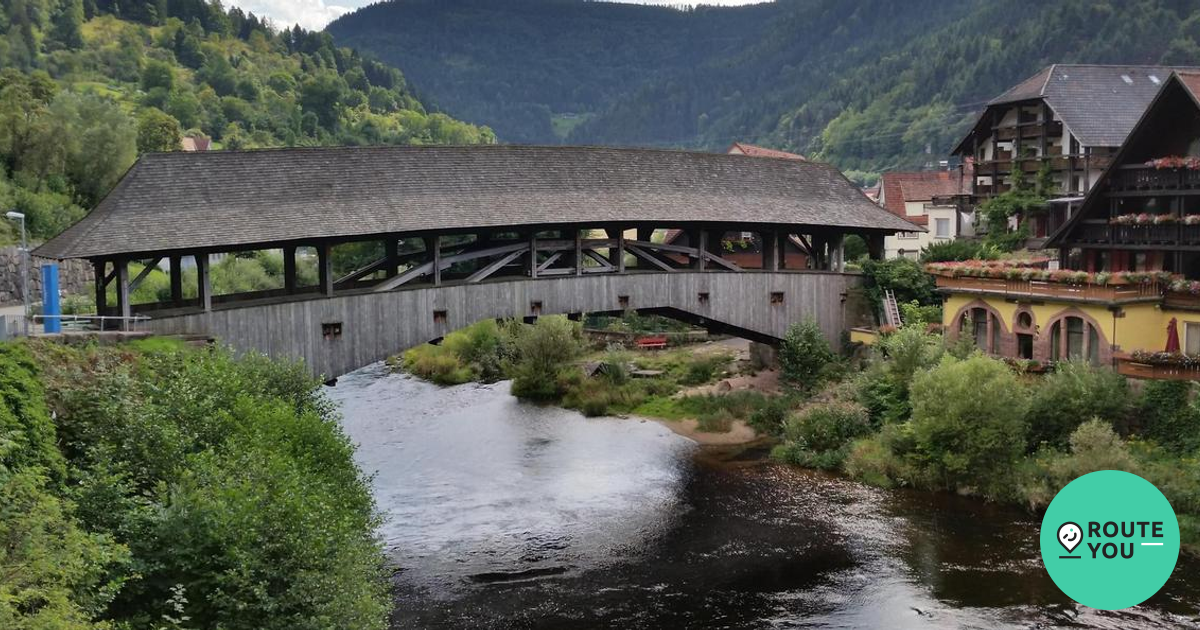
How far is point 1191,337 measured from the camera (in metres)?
29.7

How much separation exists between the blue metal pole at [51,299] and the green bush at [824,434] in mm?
18558

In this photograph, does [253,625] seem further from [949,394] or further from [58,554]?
[949,394]

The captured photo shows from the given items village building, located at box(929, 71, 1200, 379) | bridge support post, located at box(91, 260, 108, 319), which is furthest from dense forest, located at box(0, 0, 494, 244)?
village building, located at box(929, 71, 1200, 379)

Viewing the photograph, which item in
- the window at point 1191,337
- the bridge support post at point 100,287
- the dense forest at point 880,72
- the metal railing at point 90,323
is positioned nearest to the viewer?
the metal railing at point 90,323

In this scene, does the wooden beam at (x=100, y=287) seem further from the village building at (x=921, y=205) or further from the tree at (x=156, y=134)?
the tree at (x=156, y=134)

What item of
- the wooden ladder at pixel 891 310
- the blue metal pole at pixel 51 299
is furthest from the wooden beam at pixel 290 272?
the wooden ladder at pixel 891 310

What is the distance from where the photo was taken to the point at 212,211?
2627cm

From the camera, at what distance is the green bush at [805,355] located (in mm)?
35844

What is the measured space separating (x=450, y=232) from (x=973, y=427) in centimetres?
1345

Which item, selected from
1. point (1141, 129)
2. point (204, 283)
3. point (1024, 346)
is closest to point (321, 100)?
point (204, 283)

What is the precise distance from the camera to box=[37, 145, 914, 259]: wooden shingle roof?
2562cm

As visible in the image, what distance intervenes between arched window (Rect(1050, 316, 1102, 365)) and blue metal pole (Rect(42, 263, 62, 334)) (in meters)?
23.5

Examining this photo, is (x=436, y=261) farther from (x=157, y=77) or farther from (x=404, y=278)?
(x=157, y=77)

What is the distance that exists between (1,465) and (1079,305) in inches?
991
